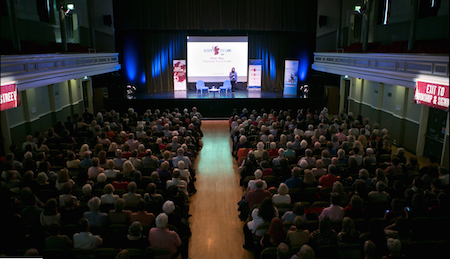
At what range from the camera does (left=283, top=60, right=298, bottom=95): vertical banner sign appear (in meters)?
16.2

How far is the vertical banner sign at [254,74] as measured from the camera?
703 inches

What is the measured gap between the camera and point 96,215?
14.6ft

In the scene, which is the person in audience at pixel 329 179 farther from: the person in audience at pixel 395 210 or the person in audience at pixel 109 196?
the person in audience at pixel 109 196

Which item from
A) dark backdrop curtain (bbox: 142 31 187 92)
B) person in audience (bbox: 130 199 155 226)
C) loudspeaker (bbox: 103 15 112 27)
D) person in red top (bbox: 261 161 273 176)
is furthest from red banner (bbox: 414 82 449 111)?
loudspeaker (bbox: 103 15 112 27)

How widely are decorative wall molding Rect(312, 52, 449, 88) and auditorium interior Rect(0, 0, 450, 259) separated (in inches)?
1.9

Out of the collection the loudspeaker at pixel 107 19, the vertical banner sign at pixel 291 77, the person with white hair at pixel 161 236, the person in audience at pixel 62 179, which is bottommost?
the person with white hair at pixel 161 236

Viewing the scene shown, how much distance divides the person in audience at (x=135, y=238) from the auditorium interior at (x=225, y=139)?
0.08 ft

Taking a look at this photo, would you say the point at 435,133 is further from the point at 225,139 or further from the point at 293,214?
the point at 293,214

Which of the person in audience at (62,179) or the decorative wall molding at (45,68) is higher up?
the decorative wall molding at (45,68)

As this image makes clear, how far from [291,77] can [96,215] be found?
43.9 feet

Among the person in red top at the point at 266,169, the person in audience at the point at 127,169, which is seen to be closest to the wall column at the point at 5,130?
the person in audience at the point at 127,169

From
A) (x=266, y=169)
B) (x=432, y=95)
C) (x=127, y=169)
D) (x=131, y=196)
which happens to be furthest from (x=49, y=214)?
(x=432, y=95)

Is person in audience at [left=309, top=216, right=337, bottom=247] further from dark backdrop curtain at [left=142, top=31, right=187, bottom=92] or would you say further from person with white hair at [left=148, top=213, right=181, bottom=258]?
dark backdrop curtain at [left=142, top=31, right=187, bottom=92]

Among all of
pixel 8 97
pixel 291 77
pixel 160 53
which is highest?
pixel 160 53
